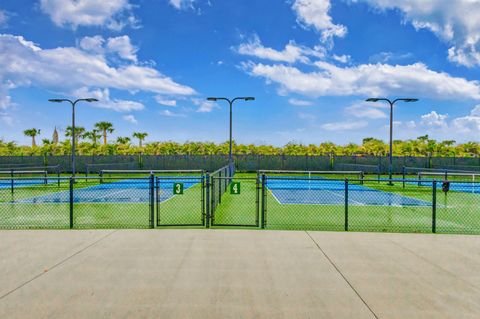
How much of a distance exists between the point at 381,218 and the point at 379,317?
844cm

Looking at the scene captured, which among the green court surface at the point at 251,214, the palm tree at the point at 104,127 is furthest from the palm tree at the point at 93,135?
the green court surface at the point at 251,214

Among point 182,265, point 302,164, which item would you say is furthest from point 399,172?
point 182,265

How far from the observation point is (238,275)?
674 cm

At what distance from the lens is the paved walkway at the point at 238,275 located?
5.38m

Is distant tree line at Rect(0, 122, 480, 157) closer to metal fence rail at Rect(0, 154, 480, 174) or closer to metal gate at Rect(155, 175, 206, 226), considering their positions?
metal fence rail at Rect(0, 154, 480, 174)

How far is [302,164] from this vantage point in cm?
4647

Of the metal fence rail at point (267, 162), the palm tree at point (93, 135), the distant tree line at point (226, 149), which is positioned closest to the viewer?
the metal fence rail at point (267, 162)

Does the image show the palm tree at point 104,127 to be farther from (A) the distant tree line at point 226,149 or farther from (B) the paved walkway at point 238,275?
(B) the paved walkway at point 238,275

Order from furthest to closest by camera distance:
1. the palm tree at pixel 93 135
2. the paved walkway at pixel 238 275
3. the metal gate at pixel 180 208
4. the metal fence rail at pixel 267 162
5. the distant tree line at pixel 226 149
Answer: the palm tree at pixel 93 135, the distant tree line at pixel 226 149, the metal fence rail at pixel 267 162, the metal gate at pixel 180 208, the paved walkway at pixel 238 275

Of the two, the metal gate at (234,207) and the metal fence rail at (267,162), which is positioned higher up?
the metal fence rail at (267,162)

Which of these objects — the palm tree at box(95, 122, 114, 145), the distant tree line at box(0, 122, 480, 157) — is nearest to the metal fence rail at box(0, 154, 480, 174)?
the distant tree line at box(0, 122, 480, 157)

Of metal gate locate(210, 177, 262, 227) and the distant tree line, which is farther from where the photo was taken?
the distant tree line

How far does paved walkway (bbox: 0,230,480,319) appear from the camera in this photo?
538 centimetres

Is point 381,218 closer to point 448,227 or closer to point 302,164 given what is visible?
point 448,227
